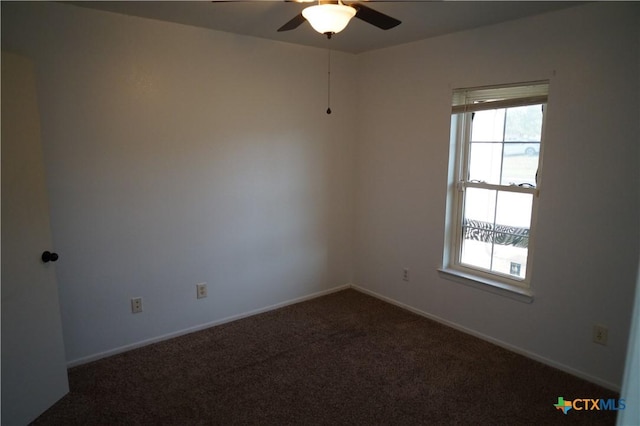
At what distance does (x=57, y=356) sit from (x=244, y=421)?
4.05 ft

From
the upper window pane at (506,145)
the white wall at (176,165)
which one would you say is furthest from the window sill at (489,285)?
the white wall at (176,165)

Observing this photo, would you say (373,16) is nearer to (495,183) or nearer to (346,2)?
(346,2)

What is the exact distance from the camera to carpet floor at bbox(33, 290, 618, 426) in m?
2.43

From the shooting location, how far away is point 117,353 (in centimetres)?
312

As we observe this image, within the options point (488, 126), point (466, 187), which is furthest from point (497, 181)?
point (488, 126)

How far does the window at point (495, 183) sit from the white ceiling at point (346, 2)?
535mm

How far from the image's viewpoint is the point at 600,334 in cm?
272

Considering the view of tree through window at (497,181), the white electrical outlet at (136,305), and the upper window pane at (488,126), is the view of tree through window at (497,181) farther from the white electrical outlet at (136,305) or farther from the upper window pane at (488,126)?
the white electrical outlet at (136,305)

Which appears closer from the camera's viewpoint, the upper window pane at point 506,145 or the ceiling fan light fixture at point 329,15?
the ceiling fan light fixture at point 329,15

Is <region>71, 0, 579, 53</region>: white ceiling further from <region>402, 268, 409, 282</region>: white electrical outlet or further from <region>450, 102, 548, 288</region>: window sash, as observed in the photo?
<region>402, 268, 409, 282</region>: white electrical outlet

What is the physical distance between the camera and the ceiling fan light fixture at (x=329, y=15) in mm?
1921

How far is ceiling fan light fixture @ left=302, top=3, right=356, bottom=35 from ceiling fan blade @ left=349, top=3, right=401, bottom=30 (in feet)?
0.35

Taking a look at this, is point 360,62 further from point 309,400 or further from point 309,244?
point 309,400

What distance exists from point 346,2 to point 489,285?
7.84 ft
